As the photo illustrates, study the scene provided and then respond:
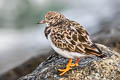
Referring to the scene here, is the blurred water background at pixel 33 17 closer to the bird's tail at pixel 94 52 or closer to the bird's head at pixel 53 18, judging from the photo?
the bird's head at pixel 53 18

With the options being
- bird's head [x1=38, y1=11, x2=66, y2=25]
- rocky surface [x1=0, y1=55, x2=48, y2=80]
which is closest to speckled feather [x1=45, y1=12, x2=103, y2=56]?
bird's head [x1=38, y1=11, x2=66, y2=25]

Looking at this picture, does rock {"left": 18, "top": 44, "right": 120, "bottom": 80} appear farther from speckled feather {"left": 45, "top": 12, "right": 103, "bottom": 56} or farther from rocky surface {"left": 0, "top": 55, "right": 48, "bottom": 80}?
rocky surface {"left": 0, "top": 55, "right": 48, "bottom": 80}

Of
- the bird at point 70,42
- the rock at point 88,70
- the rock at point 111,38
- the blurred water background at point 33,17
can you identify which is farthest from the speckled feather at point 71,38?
the blurred water background at point 33,17

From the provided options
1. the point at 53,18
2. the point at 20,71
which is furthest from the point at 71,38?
the point at 20,71

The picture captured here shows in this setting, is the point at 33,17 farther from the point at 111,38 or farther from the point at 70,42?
the point at 70,42

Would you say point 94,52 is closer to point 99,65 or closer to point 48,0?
point 99,65

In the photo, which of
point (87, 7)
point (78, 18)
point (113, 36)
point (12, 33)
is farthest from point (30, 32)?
A: point (113, 36)
